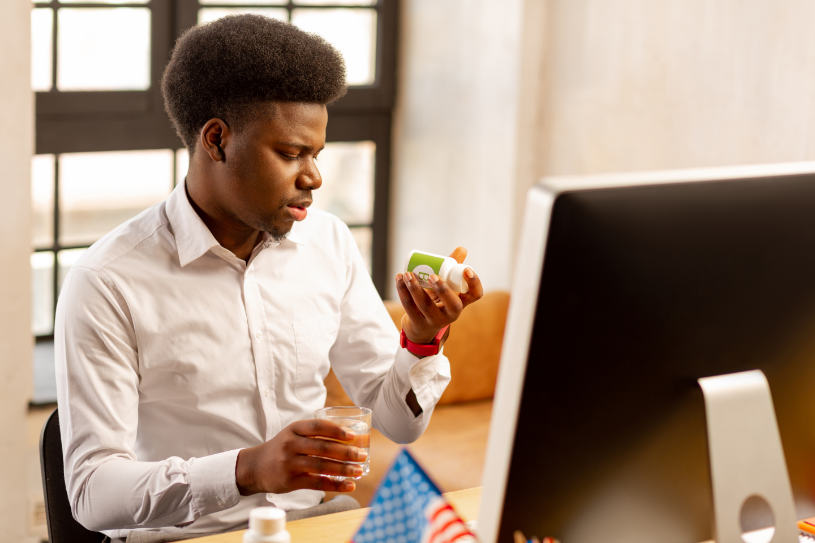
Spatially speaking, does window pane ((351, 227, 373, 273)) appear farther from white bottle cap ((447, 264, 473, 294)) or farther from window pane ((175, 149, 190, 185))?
white bottle cap ((447, 264, 473, 294))

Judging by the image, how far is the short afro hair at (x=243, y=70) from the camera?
1.46 m

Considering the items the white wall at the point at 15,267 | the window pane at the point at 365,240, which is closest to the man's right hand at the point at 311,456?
the white wall at the point at 15,267

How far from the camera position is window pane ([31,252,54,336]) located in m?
2.85

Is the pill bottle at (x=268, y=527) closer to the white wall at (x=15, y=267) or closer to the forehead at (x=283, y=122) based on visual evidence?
the forehead at (x=283, y=122)

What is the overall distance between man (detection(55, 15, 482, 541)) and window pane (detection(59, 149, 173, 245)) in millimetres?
1387

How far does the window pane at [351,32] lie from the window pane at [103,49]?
1.67 ft

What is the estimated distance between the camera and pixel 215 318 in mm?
1518

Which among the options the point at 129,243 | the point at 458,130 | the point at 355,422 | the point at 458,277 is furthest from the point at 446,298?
the point at 458,130

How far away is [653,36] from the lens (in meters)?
2.79

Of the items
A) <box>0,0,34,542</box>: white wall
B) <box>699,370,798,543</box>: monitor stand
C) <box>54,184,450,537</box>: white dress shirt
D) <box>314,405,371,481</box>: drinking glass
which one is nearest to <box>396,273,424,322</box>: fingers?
<box>54,184,450,537</box>: white dress shirt

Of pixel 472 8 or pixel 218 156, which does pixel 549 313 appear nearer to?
pixel 218 156

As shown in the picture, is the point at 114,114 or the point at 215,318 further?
the point at 114,114

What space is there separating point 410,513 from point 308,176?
2.32 feet

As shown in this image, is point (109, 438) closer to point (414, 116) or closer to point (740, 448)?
point (740, 448)
